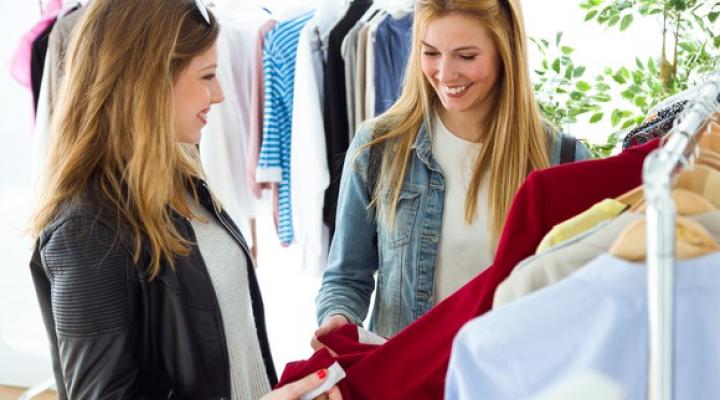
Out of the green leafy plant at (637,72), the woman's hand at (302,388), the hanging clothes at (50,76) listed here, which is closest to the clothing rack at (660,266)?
the woman's hand at (302,388)

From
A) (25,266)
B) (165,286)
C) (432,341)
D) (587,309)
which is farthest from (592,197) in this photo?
(25,266)

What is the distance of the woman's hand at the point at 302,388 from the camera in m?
1.14

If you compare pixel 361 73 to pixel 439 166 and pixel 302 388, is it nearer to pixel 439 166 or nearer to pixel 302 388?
pixel 439 166

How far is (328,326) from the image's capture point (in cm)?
137

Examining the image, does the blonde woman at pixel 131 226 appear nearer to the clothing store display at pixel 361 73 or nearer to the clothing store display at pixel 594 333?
the clothing store display at pixel 594 333

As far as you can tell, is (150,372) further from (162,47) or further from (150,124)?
(162,47)

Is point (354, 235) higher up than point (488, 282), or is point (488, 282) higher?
point (488, 282)

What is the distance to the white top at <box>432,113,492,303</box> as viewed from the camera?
4.80 feet

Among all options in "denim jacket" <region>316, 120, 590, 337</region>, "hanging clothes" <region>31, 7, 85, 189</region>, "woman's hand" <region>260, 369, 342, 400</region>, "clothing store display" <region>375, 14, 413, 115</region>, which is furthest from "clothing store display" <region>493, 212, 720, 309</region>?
"hanging clothes" <region>31, 7, 85, 189</region>

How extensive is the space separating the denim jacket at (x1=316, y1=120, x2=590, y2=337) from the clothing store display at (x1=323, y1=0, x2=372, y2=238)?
90cm

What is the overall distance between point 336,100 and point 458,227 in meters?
1.09

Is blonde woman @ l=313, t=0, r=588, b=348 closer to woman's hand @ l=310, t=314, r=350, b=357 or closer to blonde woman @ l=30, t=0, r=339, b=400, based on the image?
woman's hand @ l=310, t=314, r=350, b=357

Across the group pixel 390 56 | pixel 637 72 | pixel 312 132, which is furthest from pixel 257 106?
pixel 637 72

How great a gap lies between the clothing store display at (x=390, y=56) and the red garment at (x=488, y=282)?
1.36m
